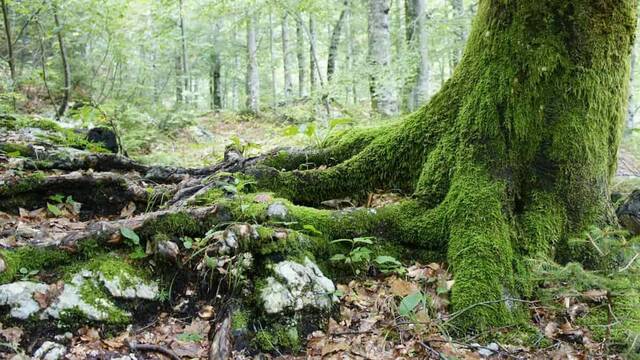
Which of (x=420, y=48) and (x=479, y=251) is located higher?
(x=420, y=48)

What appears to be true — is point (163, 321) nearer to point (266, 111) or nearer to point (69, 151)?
point (69, 151)

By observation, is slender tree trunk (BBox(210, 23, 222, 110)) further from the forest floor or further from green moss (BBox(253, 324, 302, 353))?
green moss (BBox(253, 324, 302, 353))

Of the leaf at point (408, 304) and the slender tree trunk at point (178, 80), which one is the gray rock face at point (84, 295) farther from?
the slender tree trunk at point (178, 80)

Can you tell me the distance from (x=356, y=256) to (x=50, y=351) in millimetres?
2315

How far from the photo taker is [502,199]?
160 inches

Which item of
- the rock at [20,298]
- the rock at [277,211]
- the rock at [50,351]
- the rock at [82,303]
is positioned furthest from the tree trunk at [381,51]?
the rock at [50,351]

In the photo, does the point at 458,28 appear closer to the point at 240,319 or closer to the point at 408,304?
the point at 408,304

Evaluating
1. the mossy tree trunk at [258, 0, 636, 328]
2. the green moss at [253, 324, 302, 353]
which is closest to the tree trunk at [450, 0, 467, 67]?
the mossy tree trunk at [258, 0, 636, 328]

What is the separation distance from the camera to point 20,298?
2.99 metres

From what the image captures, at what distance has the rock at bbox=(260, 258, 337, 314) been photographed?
3361mm

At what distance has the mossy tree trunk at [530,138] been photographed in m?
4.05

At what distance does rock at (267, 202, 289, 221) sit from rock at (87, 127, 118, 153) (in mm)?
5212

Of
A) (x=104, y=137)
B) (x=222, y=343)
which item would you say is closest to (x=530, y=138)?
(x=222, y=343)

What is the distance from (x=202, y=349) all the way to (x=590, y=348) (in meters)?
A: 2.74
